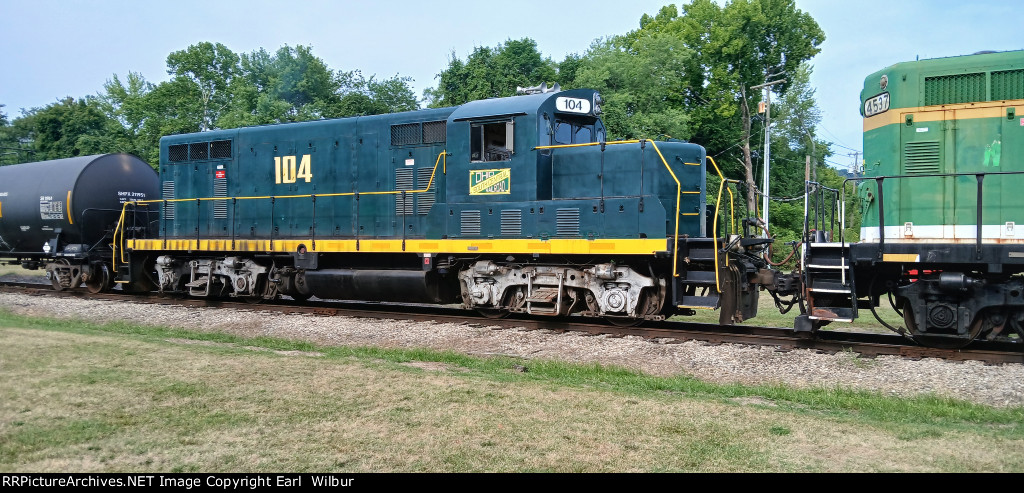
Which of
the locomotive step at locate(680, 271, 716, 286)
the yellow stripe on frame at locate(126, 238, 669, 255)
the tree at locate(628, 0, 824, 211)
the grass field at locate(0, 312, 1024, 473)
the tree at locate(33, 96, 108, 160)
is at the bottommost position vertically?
the grass field at locate(0, 312, 1024, 473)

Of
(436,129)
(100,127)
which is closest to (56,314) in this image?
(436,129)

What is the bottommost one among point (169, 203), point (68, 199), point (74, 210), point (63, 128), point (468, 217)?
point (468, 217)

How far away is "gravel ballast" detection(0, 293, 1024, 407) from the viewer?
764cm

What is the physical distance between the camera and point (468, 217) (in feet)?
39.9

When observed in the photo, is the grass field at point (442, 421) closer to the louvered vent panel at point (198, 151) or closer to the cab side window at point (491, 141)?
the cab side window at point (491, 141)

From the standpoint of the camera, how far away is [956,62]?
9023mm

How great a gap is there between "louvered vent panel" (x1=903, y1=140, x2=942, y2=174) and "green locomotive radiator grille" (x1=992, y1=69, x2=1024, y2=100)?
851mm

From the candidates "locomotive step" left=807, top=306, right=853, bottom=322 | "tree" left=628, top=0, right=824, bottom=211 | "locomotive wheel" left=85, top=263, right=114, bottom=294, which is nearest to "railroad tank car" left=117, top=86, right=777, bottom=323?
"locomotive step" left=807, top=306, right=853, bottom=322

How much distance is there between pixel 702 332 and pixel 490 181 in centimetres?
409

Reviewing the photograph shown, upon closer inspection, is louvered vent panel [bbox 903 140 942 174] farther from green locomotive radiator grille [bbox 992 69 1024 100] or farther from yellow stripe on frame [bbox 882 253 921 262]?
yellow stripe on frame [bbox 882 253 921 262]

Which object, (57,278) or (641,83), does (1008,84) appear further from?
(641,83)

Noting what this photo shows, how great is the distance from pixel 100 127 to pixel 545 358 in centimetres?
4012

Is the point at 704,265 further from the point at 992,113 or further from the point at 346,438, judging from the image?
the point at 346,438

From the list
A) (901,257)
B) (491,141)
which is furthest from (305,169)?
(901,257)
